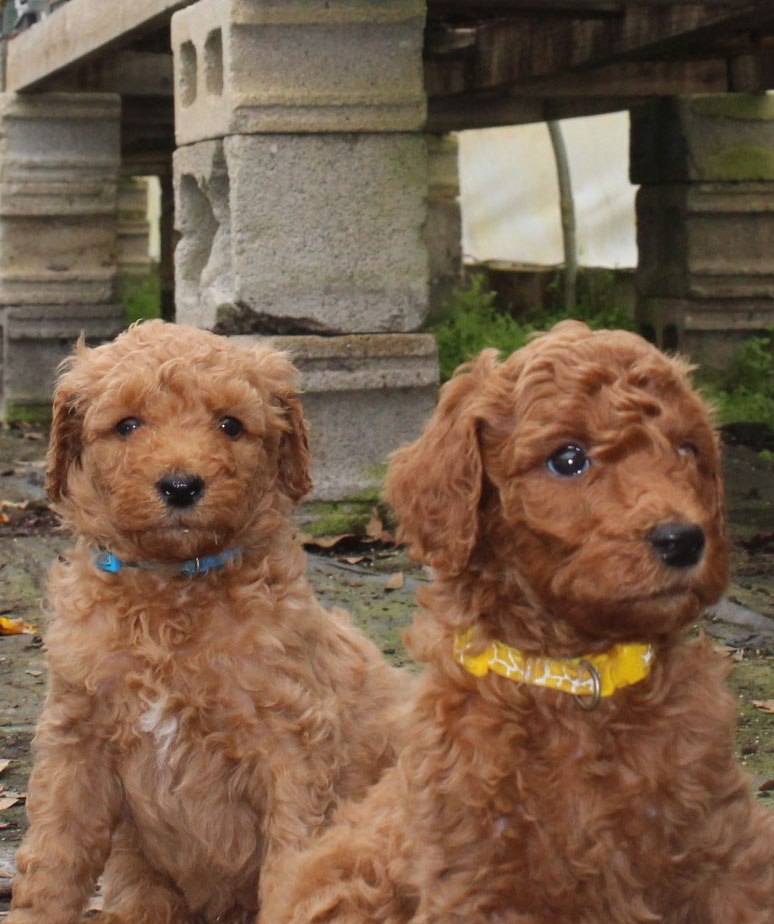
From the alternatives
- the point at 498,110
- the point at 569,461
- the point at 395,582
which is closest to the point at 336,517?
the point at 395,582

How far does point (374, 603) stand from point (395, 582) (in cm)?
28

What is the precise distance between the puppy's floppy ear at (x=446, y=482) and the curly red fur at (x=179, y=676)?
0.73m

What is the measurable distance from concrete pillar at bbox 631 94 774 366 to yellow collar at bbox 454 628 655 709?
8546 mm

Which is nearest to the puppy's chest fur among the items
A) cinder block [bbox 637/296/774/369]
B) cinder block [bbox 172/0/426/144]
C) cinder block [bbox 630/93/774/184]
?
cinder block [bbox 172/0/426/144]

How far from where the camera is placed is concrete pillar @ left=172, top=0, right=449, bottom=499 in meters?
7.57

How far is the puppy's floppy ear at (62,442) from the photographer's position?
164 inches

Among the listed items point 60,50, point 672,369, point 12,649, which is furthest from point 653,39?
point 672,369

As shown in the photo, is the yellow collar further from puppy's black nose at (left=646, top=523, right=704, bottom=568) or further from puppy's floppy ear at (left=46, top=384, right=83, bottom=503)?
puppy's floppy ear at (left=46, top=384, right=83, bottom=503)

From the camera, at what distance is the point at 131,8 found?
31.0 ft

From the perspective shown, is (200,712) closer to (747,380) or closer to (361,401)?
(361,401)

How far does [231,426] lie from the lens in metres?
3.98

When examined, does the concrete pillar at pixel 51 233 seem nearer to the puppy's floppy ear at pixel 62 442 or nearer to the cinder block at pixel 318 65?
the cinder block at pixel 318 65

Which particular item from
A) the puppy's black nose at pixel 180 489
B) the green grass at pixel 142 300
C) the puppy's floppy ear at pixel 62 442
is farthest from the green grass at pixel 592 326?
the puppy's black nose at pixel 180 489

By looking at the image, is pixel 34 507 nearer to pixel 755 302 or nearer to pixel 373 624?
pixel 373 624
